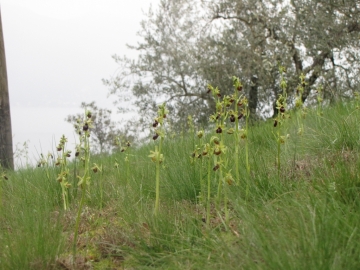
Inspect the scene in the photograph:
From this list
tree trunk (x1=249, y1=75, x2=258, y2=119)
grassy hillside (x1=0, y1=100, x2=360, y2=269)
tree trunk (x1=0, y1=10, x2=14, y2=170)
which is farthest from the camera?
tree trunk (x1=249, y1=75, x2=258, y2=119)

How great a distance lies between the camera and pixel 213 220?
9.06 feet

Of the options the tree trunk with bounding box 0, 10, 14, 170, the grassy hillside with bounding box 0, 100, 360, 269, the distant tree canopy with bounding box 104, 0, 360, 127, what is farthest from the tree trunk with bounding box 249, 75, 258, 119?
the grassy hillside with bounding box 0, 100, 360, 269

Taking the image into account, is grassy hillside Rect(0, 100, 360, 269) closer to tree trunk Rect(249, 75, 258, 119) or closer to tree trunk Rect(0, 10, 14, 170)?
tree trunk Rect(0, 10, 14, 170)

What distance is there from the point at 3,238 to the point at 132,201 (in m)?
0.94

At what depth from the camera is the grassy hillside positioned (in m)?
1.83

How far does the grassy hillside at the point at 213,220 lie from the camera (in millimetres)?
1829

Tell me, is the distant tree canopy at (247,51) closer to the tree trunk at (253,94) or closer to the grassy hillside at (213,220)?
the tree trunk at (253,94)

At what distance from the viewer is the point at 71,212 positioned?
3139 millimetres

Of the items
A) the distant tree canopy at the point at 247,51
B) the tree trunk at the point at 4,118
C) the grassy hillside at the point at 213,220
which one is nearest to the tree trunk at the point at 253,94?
the distant tree canopy at the point at 247,51

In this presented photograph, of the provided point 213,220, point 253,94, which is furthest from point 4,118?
point 253,94

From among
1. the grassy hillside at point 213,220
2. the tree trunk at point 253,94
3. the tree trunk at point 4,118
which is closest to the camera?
the grassy hillside at point 213,220

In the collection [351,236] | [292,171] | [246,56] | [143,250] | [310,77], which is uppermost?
[246,56]

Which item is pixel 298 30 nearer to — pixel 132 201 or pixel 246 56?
pixel 246 56

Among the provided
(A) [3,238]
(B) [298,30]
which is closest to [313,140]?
(A) [3,238]
